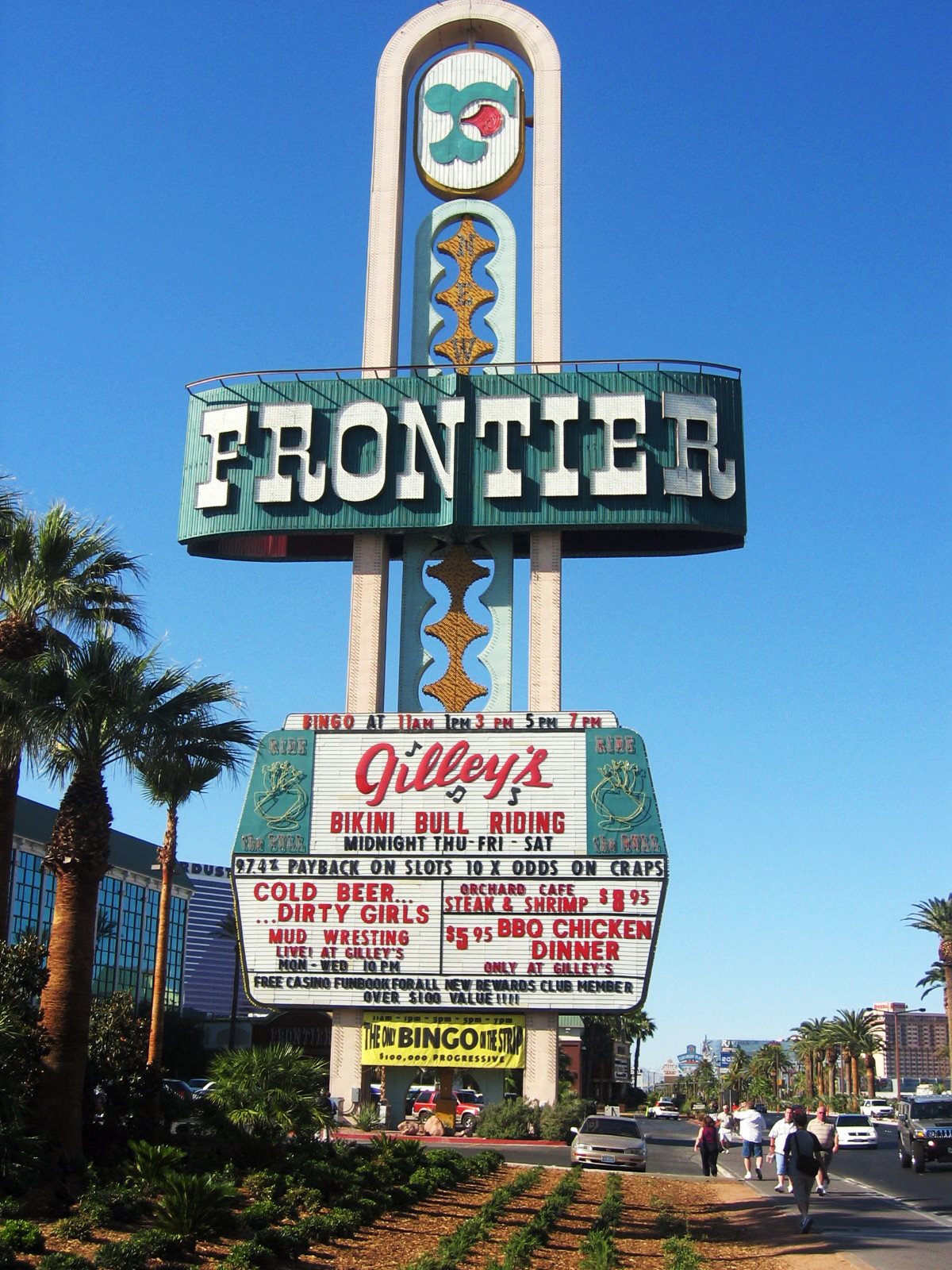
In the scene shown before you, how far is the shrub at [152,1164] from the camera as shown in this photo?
64.5ft

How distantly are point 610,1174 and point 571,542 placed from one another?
706 inches

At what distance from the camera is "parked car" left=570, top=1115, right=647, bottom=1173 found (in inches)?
1224

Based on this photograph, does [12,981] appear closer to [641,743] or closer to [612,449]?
[641,743]

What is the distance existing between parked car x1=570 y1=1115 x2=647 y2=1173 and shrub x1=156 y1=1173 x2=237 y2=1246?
14869mm

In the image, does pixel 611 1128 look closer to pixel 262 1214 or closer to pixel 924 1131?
pixel 924 1131

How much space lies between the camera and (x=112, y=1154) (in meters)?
22.5

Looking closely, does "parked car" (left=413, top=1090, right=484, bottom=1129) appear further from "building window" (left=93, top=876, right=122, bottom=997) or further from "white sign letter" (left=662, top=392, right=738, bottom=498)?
"building window" (left=93, top=876, right=122, bottom=997)

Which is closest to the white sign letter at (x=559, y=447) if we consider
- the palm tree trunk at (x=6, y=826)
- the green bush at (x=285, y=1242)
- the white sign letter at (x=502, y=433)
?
the white sign letter at (x=502, y=433)

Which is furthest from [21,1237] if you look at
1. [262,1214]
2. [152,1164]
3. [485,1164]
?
[485,1164]

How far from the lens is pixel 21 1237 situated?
610 inches

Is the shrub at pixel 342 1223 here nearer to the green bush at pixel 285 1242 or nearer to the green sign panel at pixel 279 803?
the green bush at pixel 285 1242

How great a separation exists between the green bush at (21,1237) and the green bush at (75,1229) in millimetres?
1037

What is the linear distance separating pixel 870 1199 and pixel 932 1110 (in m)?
9.77

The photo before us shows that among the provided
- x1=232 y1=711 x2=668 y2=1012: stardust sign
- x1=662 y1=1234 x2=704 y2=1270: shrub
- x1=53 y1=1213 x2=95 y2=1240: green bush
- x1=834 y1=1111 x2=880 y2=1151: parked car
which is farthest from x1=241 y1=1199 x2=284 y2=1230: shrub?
x1=834 y1=1111 x2=880 y2=1151: parked car
